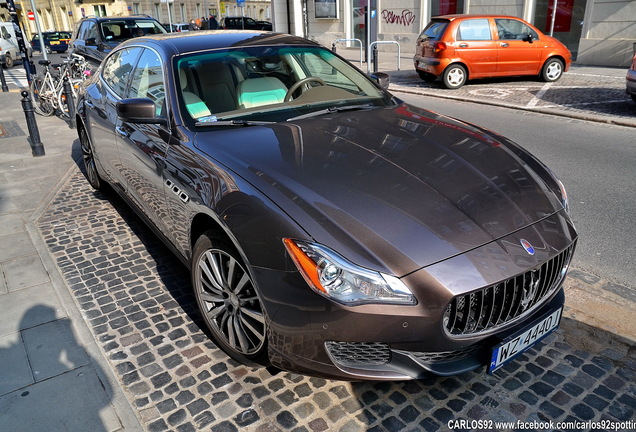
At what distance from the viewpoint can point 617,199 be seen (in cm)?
545

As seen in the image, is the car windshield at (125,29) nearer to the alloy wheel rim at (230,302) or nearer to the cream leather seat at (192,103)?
the cream leather seat at (192,103)

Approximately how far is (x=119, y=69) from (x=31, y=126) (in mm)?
3939

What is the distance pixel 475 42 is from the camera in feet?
42.4

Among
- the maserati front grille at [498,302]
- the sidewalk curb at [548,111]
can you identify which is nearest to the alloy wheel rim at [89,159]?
the maserati front grille at [498,302]

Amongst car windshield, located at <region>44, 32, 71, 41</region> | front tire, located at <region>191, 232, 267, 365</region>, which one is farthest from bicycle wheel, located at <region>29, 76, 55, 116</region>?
car windshield, located at <region>44, 32, 71, 41</region>

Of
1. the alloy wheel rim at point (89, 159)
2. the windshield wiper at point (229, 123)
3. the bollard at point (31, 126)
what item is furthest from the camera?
the bollard at point (31, 126)

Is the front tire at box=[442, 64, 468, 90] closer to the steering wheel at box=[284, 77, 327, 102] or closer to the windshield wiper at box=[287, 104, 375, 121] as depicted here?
the steering wheel at box=[284, 77, 327, 102]

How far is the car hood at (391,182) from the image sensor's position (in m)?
2.30

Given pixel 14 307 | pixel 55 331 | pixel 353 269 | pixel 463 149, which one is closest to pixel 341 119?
pixel 463 149

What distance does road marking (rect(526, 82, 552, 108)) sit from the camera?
1078 cm

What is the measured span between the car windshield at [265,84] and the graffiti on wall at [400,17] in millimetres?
19416

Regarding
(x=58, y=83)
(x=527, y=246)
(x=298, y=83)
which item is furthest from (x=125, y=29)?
(x=527, y=246)

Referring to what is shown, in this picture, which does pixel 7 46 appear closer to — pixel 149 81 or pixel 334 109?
pixel 149 81

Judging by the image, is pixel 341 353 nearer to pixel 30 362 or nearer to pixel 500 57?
pixel 30 362
